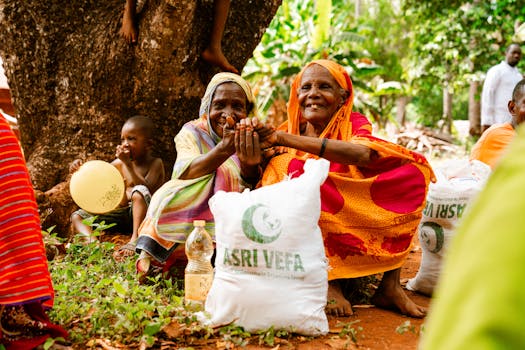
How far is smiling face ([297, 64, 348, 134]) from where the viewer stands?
10.5 feet

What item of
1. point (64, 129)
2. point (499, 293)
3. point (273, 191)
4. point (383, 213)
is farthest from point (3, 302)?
point (64, 129)

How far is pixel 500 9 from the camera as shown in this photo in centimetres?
1002

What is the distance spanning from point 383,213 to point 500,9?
857 cm

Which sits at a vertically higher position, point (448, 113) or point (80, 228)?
point (80, 228)

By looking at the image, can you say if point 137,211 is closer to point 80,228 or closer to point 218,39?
point 80,228

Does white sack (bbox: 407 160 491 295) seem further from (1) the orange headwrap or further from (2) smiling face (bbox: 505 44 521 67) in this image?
(2) smiling face (bbox: 505 44 521 67)

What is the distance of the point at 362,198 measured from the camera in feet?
9.91

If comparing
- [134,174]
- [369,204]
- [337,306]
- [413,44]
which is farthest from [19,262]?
[413,44]

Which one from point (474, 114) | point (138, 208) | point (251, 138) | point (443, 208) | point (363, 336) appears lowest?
point (474, 114)

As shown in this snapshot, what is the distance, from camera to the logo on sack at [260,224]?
8.01 feet

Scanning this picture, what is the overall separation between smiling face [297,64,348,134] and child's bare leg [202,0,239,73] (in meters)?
1.06

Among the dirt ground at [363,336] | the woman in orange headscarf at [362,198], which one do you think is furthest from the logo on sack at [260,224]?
the woman in orange headscarf at [362,198]

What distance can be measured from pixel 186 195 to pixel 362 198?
39.7 inches

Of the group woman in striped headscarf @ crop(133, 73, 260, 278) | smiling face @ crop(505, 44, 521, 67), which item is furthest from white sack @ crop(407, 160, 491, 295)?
smiling face @ crop(505, 44, 521, 67)
